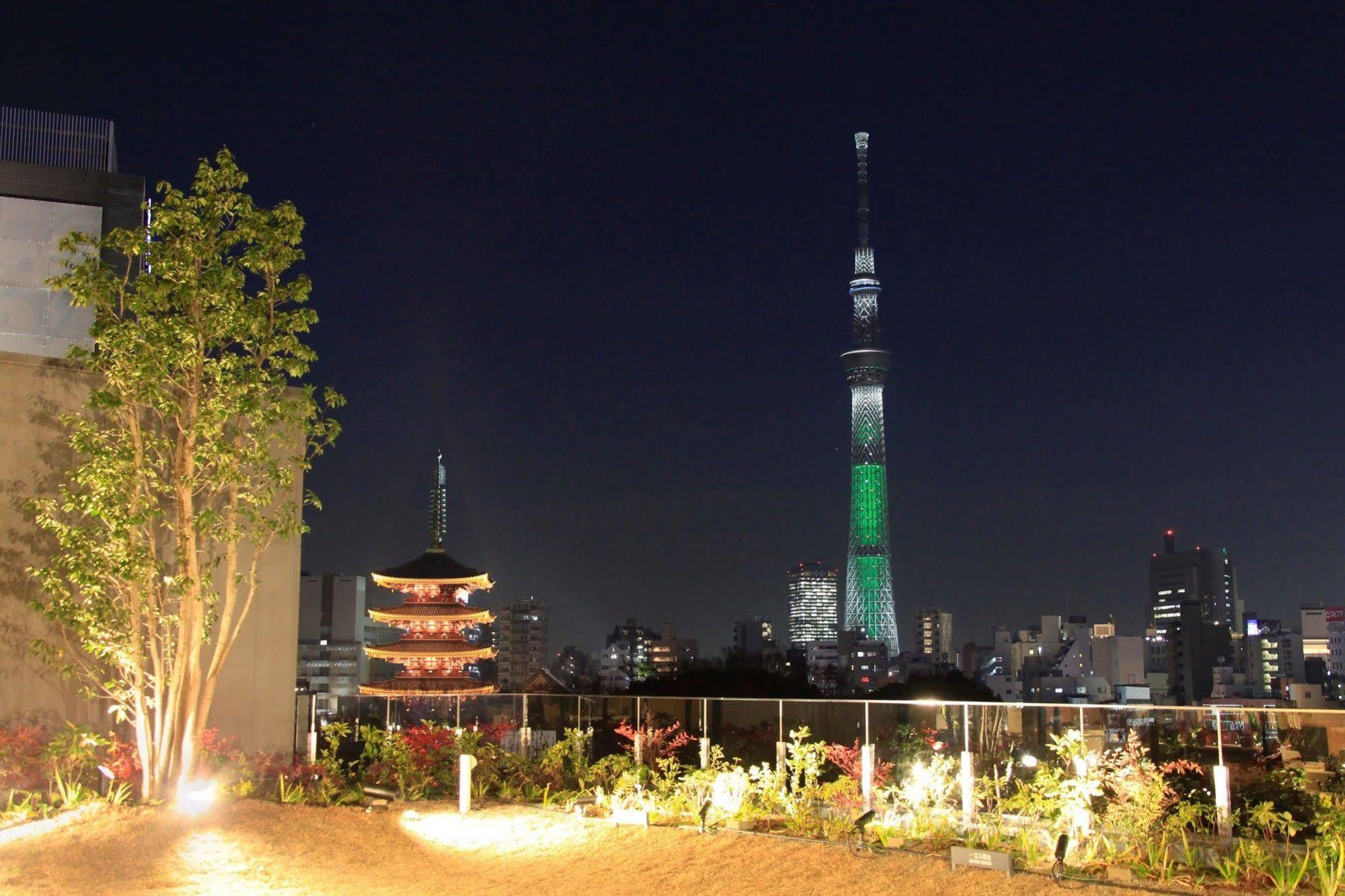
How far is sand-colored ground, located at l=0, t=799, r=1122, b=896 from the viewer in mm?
10156

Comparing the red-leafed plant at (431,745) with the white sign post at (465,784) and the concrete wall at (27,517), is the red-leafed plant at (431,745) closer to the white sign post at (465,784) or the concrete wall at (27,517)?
the white sign post at (465,784)

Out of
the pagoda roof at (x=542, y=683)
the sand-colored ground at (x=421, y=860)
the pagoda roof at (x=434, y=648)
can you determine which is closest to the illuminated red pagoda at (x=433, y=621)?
the pagoda roof at (x=434, y=648)

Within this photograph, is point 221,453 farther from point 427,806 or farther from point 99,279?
point 427,806

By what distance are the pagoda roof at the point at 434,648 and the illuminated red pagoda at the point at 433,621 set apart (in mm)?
24

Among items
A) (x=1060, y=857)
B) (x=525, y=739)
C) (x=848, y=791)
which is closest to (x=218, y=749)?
(x=525, y=739)

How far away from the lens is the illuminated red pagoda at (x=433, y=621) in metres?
46.7

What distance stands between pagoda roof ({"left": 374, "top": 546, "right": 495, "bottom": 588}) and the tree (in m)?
31.0

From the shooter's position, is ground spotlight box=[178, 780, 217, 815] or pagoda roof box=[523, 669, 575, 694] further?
pagoda roof box=[523, 669, 575, 694]

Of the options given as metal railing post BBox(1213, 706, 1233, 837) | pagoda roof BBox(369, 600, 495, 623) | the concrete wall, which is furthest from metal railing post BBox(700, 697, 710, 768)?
pagoda roof BBox(369, 600, 495, 623)

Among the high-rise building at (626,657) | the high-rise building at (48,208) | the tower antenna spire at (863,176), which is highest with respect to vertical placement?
the tower antenna spire at (863,176)

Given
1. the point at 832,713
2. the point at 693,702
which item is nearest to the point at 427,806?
the point at 693,702

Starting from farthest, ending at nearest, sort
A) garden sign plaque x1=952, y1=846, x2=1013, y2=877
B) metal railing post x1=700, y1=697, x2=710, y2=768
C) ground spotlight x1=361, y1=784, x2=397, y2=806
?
1. metal railing post x1=700, y1=697, x2=710, y2=768
2. ground spotlight x1=361, y1=784, x2=397, y2=806
3. garden sign plaque x1=952, y1=846, x2=1013, y2=877

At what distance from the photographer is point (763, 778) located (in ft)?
42.5

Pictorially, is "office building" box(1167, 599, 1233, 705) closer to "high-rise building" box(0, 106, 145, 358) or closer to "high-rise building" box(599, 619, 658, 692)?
"high-rise building" box(599, 619, 658, 692)
